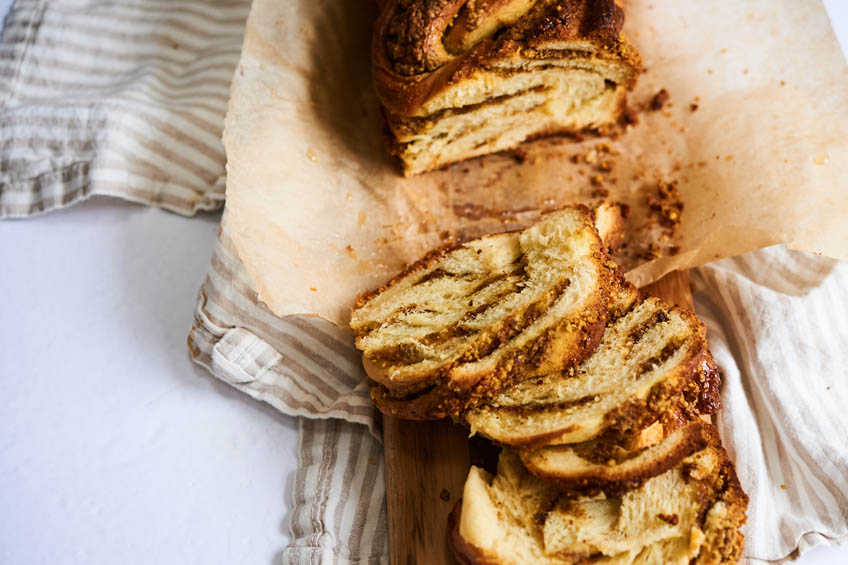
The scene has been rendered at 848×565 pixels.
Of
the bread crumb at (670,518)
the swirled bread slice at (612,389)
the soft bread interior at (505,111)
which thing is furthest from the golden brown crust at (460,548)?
the soft bread interior at (505,111)

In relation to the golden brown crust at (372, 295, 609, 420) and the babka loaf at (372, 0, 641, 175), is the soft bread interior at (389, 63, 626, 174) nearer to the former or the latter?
the babka loaf at (372, 0, 641, 175)

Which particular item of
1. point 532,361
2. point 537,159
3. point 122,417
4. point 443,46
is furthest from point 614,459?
point 122,417

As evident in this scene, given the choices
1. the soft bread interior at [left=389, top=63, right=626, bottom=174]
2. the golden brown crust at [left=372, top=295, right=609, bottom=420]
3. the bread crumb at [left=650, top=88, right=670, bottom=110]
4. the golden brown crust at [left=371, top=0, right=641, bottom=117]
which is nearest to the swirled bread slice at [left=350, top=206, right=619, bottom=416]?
the golden brown crust at [left=372, top=295, right=609, bottom=420]

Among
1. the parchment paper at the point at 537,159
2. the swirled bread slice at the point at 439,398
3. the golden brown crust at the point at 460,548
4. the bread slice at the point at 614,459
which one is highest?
the parchment paper at the point at 537,159

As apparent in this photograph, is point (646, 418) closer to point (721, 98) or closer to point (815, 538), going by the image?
point (815, 538)

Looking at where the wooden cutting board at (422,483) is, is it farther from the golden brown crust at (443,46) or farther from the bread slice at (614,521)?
the golden brown crust at (443,46)

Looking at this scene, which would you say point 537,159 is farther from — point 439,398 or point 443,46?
point 439,398
